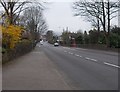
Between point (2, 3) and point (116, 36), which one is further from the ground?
point (2, 3)

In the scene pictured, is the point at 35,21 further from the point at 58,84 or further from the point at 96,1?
the point at 58,84

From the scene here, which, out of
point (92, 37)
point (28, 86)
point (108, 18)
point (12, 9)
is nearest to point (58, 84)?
point (28, 86)

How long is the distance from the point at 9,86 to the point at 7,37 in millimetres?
15583

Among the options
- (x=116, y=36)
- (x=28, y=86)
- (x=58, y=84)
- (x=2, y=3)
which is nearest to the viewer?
(x=28, y=86)

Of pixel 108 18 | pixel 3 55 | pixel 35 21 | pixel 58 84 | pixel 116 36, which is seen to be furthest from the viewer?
pixel 35 21

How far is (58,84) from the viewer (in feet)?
36.9

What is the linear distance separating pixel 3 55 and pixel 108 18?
1458 inches

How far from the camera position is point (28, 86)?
10555mm

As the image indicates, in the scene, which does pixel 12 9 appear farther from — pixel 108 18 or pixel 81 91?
pixel 81 91

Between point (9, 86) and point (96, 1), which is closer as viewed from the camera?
point (9, 86)

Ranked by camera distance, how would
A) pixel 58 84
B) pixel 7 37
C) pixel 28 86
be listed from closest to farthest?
pixel 28 86 → pixel 58 84 → pixel 7 37

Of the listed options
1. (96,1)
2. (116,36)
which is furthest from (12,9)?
(116,36)

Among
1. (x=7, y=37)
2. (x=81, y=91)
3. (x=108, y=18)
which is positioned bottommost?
(x=81, y=91)

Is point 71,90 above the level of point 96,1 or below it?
Answer: below
